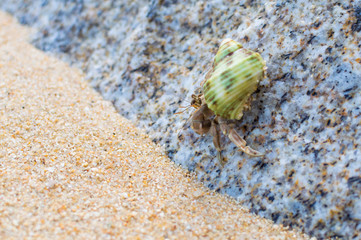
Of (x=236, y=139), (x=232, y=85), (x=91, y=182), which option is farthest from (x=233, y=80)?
(x=91, y=182)

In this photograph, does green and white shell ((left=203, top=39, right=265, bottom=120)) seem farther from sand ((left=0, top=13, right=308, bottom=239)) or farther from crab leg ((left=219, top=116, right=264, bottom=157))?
sand ((left=0, top=13, right=308, bottom=239))

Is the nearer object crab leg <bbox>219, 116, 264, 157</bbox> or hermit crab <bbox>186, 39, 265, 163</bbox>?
hermit crab <bbox>186, 39, 265, 163</bbox>

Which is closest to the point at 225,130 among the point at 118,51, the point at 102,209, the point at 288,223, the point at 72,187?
the point at 288,223

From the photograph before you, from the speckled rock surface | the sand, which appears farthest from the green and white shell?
the sand

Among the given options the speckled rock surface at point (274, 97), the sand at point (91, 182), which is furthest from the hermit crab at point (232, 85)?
the sand at point (91, 182)

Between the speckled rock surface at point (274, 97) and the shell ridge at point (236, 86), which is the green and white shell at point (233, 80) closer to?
the shell ridge at point (236, 86)

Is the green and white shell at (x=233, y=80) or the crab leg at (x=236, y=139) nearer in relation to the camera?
the green and white shell at (x=233, y=80)
